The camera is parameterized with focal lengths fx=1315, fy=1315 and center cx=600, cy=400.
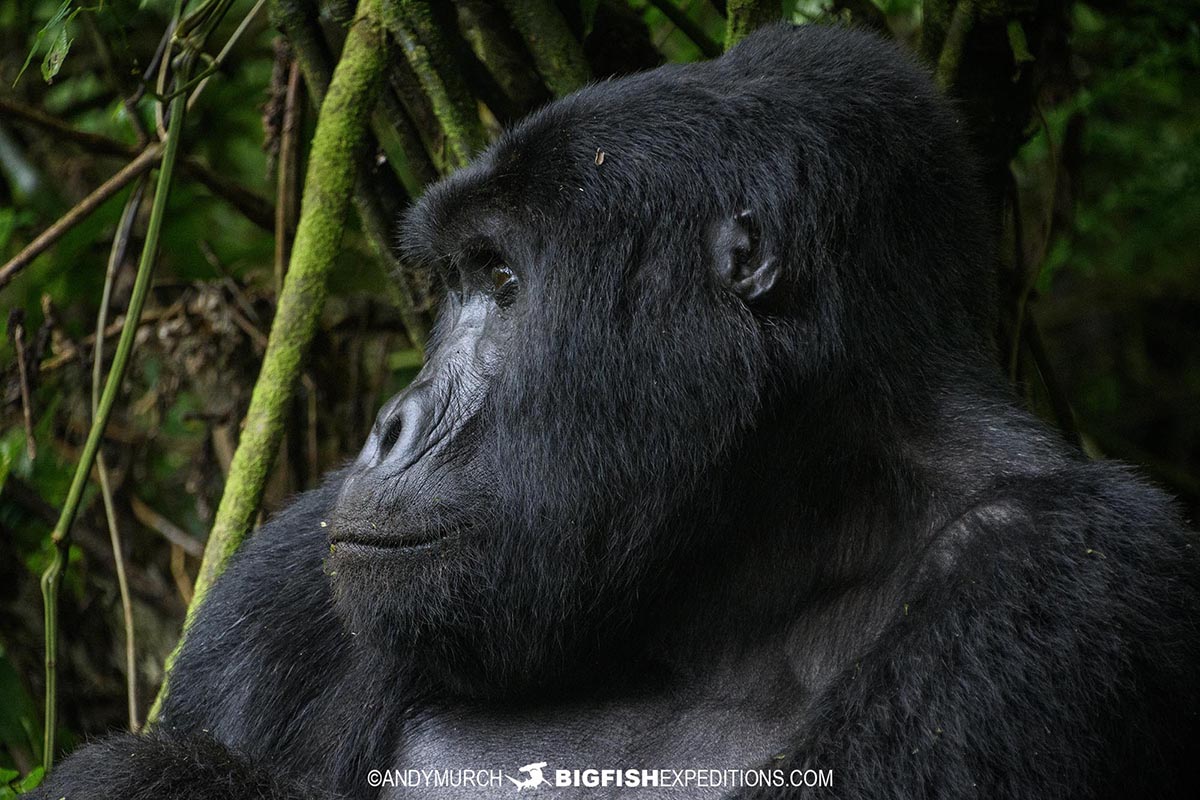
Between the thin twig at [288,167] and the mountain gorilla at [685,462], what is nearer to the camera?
the mountain gorilla at [685,462]

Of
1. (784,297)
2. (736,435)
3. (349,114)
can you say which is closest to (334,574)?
(736,435)

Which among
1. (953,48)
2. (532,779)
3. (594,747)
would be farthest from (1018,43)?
(532,779)

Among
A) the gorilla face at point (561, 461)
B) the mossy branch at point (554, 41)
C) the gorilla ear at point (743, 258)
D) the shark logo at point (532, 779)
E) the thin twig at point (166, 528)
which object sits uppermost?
the mossy branch at point (554, 41)

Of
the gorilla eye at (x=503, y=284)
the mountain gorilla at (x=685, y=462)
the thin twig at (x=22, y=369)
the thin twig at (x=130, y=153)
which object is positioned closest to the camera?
the mountain gorilla at (x=685, y=462)

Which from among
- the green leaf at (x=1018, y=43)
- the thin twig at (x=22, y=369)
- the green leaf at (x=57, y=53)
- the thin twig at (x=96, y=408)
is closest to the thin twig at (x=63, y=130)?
the thin twig at (x=96, y=408)

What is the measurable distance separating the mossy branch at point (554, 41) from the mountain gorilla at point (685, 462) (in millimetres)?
742

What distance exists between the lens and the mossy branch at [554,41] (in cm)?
350

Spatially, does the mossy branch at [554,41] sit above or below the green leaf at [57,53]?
below

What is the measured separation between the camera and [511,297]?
2750mm

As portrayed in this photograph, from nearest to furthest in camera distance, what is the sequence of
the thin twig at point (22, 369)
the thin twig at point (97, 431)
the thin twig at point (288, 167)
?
the thin twig at point (97, 431) → the thin twig at point (22, 369) → the thin twig at point (288, 167)

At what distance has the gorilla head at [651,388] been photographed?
2.55 meters

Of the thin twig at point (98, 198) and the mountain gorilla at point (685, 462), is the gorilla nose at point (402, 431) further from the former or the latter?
the thin twig at point (98, 198)

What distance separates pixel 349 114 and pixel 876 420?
1723 mm

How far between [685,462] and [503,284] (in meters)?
0.56
